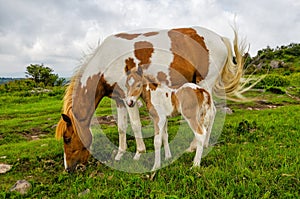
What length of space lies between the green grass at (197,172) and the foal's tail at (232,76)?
1007mm

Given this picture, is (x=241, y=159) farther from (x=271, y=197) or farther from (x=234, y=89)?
(x=234, y=89)

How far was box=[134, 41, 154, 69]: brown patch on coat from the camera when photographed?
212 inches

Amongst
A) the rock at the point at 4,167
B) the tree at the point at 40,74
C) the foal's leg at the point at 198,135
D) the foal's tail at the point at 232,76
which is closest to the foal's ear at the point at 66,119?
the rock at the point at 4,167

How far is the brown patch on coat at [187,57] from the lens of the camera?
5.51 meters

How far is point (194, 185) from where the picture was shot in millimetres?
3643

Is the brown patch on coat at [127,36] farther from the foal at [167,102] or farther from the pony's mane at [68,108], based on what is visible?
the pony's mane at [68,108]

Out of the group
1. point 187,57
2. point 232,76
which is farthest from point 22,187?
point 232,76

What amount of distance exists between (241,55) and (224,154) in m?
2.59

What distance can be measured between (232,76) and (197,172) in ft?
10.3

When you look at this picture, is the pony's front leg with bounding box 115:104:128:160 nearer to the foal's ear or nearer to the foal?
the foal

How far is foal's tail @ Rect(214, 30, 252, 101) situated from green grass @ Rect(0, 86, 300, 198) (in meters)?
1.01

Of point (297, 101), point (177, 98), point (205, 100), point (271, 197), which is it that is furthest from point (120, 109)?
point (297, 101)

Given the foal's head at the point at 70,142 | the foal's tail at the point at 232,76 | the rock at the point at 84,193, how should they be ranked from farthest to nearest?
the foal's tail at the point at 232,76 → the foal's head at the point at 70,142 → the rock at the point at 84,193

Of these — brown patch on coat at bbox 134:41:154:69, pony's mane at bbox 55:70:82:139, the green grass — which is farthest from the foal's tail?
pony's mane at bbox 55:70:82:139
